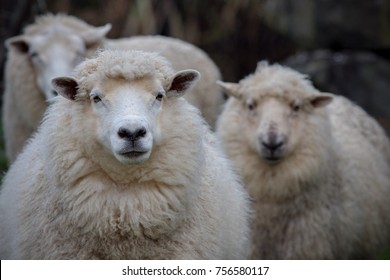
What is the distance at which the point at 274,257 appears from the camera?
756 cm

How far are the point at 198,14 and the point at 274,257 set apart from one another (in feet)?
33.7

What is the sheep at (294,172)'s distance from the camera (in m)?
7.56

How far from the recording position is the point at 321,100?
7.85 metres

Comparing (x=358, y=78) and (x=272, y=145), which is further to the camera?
(x=358, y=78)

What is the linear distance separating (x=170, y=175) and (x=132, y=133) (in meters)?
0.49

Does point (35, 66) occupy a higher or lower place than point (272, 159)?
higher

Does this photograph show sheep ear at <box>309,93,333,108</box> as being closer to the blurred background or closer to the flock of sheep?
the flock of sheep

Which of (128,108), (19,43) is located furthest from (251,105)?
(128,108)

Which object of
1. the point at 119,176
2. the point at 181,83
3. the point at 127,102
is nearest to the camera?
the point at 127,102

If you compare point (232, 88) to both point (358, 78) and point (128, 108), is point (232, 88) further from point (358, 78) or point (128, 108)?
point (358, 78)

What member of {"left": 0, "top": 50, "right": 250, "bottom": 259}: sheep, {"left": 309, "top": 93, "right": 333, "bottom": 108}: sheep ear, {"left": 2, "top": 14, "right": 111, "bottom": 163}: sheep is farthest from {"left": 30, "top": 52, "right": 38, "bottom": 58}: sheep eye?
{"left": 0, "top": 50, "right": 250, "bottom": 259}: sheep

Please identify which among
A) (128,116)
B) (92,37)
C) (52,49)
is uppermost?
(92,37)

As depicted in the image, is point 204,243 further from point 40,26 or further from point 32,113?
point 40,26

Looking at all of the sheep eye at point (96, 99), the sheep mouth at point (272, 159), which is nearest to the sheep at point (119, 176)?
the sheep eye at point (96, 99)
